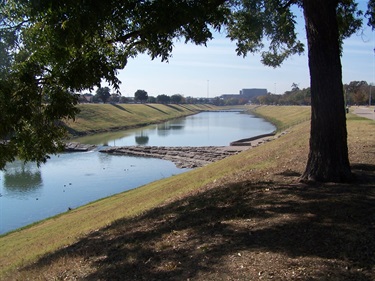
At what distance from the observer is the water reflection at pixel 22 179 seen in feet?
85.9

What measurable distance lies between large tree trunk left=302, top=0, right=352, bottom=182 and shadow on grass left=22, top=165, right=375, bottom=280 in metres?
0.53

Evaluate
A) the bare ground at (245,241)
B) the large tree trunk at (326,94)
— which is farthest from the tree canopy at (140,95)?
the large tree trunk at (326,94)

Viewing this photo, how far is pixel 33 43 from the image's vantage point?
809cm

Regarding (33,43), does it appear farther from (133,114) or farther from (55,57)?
(133,114)

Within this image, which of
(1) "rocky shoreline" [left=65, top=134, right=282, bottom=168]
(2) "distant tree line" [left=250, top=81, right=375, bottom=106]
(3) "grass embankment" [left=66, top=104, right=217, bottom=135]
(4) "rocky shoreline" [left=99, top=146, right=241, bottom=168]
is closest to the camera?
(4) "rocky shoreline" [left=99, top=146, right=241, bottom=168]

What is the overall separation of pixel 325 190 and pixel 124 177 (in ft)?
77.9

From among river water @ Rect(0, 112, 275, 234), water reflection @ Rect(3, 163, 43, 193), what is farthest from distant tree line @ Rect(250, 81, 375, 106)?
water reflection @ Rect(3, 163, 43, 193)

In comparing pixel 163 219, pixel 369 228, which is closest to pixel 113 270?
pixel 163 219

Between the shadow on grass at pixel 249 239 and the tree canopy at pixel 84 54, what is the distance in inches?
55.0

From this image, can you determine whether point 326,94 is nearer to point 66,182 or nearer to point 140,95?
point 66,182

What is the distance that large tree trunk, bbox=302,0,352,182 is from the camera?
764 cm

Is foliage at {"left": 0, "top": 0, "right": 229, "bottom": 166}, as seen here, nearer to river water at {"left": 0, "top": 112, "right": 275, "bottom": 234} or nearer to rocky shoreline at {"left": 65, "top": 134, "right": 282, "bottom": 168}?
river water at {"left": 0, "top": 112, "right": 275, "bottom": 234}

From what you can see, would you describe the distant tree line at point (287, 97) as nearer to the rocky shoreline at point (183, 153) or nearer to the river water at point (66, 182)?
the rocky shoreline at point (183, 153)

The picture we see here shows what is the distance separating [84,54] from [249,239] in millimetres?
5888
